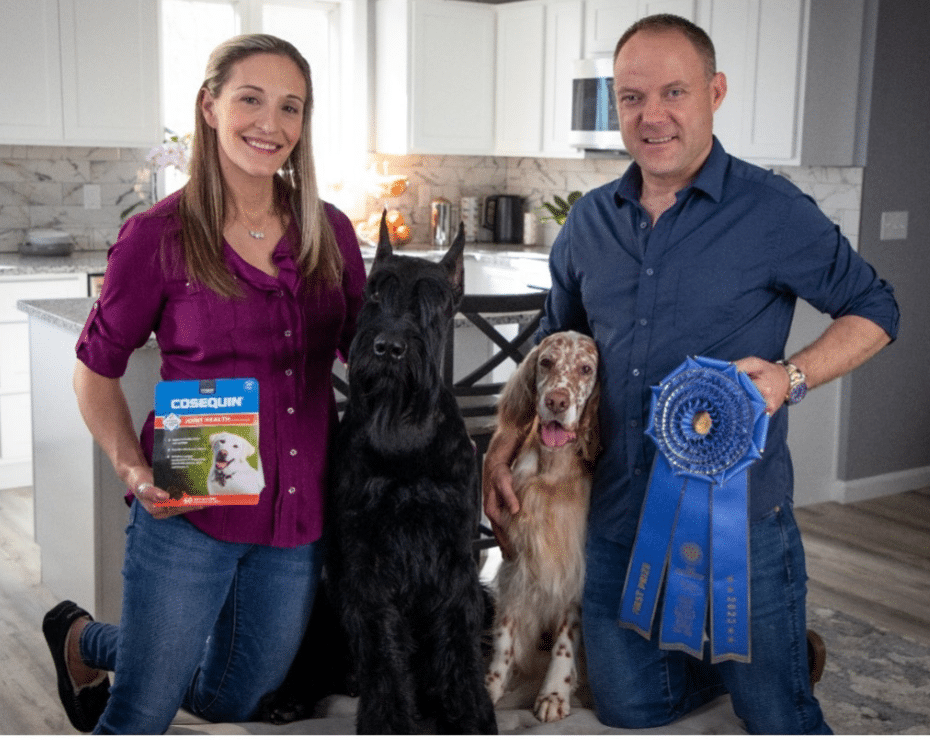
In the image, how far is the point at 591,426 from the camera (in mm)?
2205

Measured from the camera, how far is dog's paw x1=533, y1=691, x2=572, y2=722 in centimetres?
217

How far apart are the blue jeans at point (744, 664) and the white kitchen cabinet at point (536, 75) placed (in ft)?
14.4

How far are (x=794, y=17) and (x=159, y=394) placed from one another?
12.9 feet

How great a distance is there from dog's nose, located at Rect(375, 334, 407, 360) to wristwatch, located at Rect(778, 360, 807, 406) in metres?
0.81

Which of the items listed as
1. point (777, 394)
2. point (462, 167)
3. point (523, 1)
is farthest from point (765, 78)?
point (777, 394)

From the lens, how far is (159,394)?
1818 millimetres

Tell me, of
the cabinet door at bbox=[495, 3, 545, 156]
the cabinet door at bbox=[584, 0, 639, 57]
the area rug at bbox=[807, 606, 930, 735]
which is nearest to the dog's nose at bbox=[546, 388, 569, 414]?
the area rug at bbox=[807, 606, 930, 735]

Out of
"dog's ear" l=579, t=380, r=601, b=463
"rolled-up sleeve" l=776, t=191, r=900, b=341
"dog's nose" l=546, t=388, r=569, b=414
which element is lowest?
"dog's ear" l=579, t=380, r=601, b=463

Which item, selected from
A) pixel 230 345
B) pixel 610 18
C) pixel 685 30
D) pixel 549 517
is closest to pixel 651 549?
pixel 549 517

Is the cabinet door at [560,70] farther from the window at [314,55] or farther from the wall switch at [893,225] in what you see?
the wall switch at [893,225]

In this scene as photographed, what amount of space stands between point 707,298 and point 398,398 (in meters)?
0.76

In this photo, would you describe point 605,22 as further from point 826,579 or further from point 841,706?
point 841,706

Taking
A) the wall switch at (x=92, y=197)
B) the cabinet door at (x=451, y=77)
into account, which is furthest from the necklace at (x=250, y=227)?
the cabinet door at (x=451, y=77)

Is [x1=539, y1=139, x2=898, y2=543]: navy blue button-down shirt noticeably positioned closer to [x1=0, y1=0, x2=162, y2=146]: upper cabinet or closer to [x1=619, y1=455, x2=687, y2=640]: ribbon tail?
[x1=619, y1=455, x2=687, y2=640]: ribbon tail
